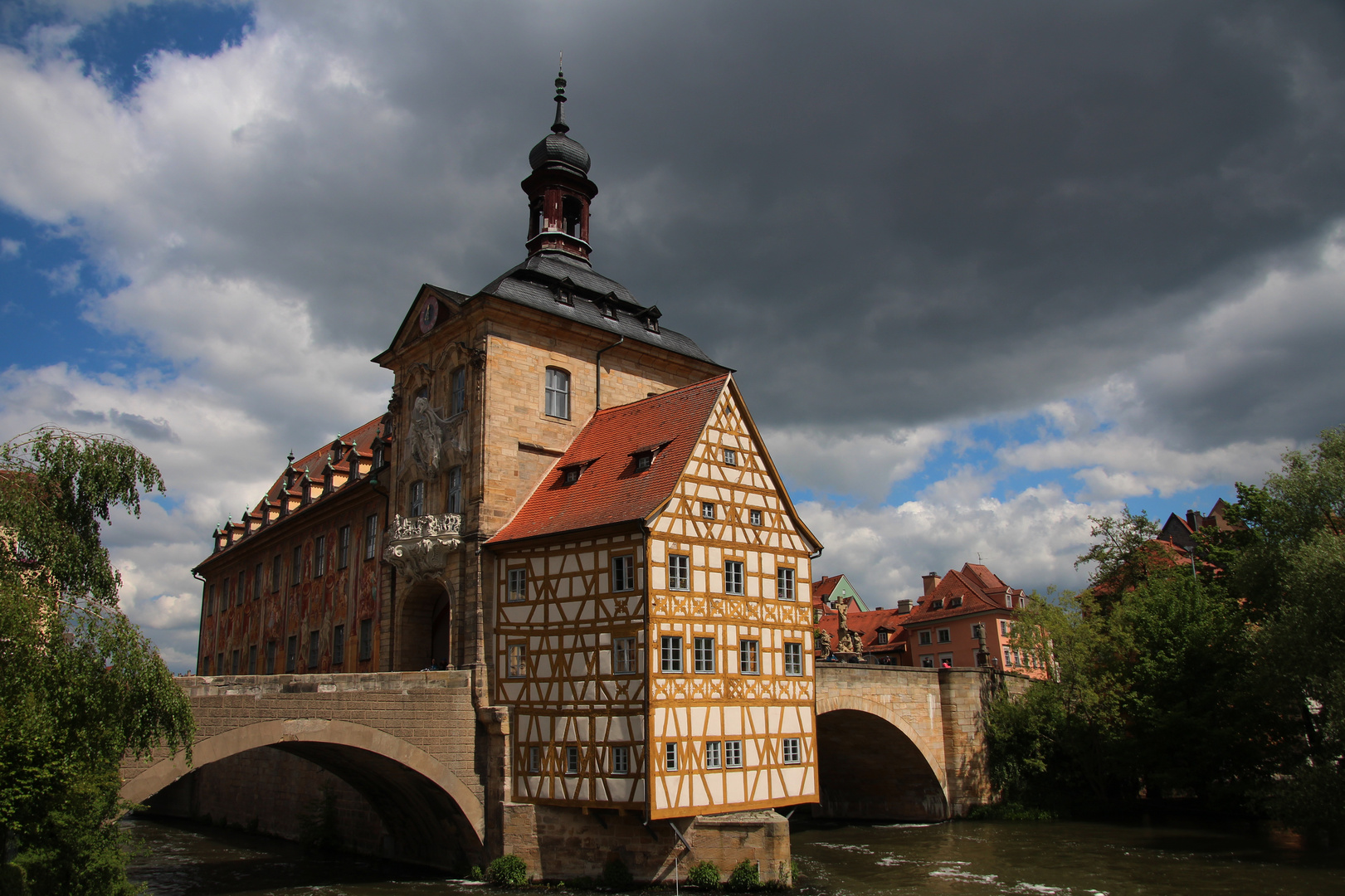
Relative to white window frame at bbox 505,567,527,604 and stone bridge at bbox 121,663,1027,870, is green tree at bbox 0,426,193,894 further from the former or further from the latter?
white window frame at bbox 505,567,527,604

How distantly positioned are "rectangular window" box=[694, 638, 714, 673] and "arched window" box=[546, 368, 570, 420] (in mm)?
7736

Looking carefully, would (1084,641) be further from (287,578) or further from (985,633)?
(287,578)

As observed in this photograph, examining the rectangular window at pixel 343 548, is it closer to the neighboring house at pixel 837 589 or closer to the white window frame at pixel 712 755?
the white window frame at pixel 712 755

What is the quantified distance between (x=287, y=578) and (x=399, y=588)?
1320cm

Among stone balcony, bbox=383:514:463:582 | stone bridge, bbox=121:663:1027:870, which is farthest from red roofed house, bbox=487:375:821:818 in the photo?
stone balcony, bbox=383:514:463:582

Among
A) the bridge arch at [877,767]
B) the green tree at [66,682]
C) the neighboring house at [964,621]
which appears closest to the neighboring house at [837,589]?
the neighboring house at [964,621]

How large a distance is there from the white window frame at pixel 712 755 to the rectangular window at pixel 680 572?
3.22 metres

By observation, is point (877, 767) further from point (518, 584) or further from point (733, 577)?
point (518, 584)

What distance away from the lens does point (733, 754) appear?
68.5ft

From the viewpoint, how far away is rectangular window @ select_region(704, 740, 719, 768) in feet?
66.6

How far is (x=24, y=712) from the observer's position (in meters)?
12.7

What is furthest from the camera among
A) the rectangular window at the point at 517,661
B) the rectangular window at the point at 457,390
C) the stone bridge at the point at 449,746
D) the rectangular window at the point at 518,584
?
the rectangular window at the point at 457,390

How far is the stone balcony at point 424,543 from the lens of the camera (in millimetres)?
24016

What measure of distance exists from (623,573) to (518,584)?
10.6 ft
